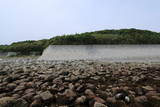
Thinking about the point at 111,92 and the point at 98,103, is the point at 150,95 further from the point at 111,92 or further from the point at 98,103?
the point at 98,103

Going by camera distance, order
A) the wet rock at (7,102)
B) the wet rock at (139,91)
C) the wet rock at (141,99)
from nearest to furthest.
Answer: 1. the wet rock at (7,102)
2. the wet rock at (141,99)
3. the wet rock at (139,91)

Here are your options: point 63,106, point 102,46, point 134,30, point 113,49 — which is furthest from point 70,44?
point 63,106

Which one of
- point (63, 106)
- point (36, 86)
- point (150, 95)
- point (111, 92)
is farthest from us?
point (36, 86)

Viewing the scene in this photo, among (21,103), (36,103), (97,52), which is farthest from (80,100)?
(97,52)

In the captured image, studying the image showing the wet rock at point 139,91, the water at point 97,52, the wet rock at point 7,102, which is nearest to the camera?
the wet rock at point 7,102

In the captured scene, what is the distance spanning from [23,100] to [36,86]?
649 mm

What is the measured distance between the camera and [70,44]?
1266 cm

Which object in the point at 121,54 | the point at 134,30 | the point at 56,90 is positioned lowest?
the point at 121,54

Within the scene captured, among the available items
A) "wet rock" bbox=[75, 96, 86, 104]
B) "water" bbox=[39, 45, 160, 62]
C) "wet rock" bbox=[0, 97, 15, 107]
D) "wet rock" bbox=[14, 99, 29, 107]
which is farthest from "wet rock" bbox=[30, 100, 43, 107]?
"water" bbox=[39, 45, 160, 62]

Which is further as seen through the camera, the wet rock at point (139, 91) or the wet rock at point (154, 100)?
the wet rock at point (139, 91)

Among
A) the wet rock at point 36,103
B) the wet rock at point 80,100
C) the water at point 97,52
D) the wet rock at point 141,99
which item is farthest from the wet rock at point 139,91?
the water at point 97,52

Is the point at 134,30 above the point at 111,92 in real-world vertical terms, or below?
above

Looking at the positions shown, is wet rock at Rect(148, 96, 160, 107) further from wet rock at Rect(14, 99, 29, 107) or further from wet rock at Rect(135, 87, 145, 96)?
wet rock at Rect(14, 99, 29, 107)

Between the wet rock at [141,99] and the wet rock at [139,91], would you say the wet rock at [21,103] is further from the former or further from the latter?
the wet rock at [139,91]
